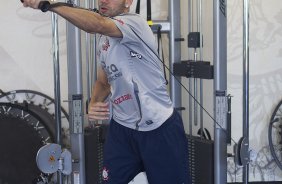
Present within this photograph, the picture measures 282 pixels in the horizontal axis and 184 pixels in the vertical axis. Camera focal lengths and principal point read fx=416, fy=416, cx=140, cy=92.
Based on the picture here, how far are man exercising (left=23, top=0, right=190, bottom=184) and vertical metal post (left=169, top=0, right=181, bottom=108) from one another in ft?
3.16

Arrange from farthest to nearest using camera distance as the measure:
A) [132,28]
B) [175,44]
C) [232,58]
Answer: [232,58], [175,44], [132,28]

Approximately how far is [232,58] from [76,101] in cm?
147

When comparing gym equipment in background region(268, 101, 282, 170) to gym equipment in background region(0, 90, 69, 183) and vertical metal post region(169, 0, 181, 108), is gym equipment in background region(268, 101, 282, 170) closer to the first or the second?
vertical metal post region(169, 0, 181, 108)

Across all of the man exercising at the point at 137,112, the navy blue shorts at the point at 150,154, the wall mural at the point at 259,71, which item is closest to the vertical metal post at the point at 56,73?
the man exercising at the point at 137,112

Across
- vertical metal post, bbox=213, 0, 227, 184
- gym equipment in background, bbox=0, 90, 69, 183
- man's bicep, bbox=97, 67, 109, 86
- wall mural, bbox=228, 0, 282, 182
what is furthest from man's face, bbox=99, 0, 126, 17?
wall mural, bbox=228, 0, 282, 182

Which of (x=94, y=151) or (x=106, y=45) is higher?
(x=106, y=45)

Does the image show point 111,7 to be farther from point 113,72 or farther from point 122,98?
point 122,98

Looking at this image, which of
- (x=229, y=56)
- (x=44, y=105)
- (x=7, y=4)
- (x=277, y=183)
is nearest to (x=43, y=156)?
(x=44, y=105)

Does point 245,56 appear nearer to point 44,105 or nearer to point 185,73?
point 185,73

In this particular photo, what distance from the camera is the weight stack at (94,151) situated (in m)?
3.07

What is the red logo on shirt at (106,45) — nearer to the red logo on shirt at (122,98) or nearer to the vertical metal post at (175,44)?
the red logo on shirt at (122,98)

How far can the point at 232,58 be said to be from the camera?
3643mm

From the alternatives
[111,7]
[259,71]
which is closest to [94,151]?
[111,7]

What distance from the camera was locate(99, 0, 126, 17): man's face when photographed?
2.16 m
